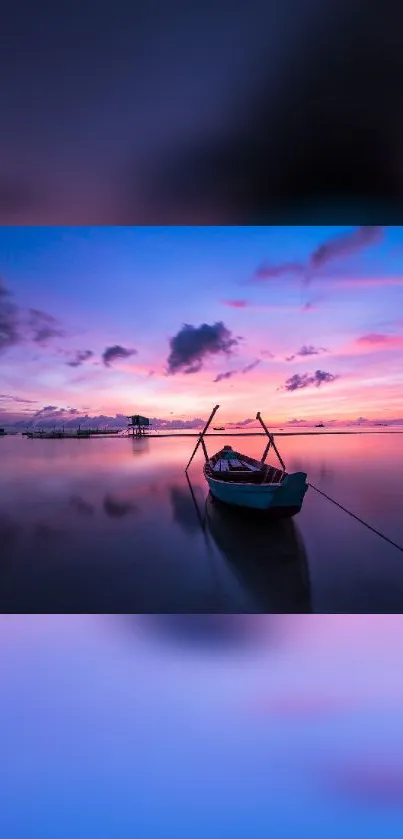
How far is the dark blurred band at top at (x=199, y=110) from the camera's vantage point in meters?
1.33

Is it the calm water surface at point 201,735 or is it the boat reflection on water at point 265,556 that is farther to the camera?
the boat reflection on water at point 265,556

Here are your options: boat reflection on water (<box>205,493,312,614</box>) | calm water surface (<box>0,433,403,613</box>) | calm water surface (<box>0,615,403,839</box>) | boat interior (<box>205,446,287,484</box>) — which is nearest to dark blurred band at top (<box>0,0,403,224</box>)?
calm water surface (<box>0,615,403,839</box>)

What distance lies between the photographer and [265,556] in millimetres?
4945

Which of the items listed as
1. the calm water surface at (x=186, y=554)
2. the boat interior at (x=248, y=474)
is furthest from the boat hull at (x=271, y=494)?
the calm water surface at (x=186, y=554)

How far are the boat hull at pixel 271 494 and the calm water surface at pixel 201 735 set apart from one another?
262cm

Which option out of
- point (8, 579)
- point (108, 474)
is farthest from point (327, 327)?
point (108, 474)

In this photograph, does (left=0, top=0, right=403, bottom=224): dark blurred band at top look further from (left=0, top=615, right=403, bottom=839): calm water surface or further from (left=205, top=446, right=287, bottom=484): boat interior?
(left=205, top=446, right=287, bottom=484): boat interior

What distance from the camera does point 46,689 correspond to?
5.71 feet

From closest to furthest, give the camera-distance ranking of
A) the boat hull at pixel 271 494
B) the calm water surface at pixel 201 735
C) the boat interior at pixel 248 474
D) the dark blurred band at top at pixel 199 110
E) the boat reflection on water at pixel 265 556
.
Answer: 1. the calm water surface at pixel 201 735
2. the dark blurred band at top at pixel 199 110
3. the boat reflection on water at pixel 265 556
4. the boat hull at pixel 271 494
5. the boat interior at pixel 248 474

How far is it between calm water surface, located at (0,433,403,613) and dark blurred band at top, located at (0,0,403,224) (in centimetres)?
305

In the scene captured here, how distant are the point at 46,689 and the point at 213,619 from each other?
3.86 ft

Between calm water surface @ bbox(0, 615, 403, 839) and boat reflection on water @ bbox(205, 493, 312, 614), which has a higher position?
calm water surface @ bbox(0, 615, 403, 839)

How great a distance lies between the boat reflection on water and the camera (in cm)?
369

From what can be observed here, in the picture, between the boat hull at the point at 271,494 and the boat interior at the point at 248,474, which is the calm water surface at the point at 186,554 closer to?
the boat hull at the point at 271,494
